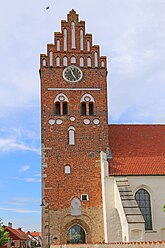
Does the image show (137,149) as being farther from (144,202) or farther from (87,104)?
(87,104)

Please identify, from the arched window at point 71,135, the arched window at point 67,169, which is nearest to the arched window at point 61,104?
the arched window at point 71,135

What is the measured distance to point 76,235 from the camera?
94.2ft

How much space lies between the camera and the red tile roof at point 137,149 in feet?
95.9

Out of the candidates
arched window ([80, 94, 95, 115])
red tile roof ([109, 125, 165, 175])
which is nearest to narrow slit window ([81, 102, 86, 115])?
arched window ([80, 94, 95, 115])

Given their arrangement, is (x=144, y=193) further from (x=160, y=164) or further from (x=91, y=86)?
(x=91, y=86)

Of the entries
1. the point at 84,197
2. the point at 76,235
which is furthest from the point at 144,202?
the point at 76,235

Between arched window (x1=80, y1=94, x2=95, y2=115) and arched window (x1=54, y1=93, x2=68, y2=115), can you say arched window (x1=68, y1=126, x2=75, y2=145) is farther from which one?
arched window (x1=80, y1=94, x2=95, y2=115)

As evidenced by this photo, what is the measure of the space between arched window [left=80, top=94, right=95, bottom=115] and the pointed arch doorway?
30.0 feet

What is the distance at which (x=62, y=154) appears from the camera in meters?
29.9

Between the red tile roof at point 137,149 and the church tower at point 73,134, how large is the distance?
1591 millimetres

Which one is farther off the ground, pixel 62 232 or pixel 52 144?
pixel 52 144

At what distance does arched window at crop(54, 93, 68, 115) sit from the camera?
30.9 metres

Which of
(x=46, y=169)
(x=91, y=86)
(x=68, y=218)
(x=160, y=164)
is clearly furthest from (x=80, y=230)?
(x=91, y=86)

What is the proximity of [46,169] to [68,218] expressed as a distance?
13.5 feet
